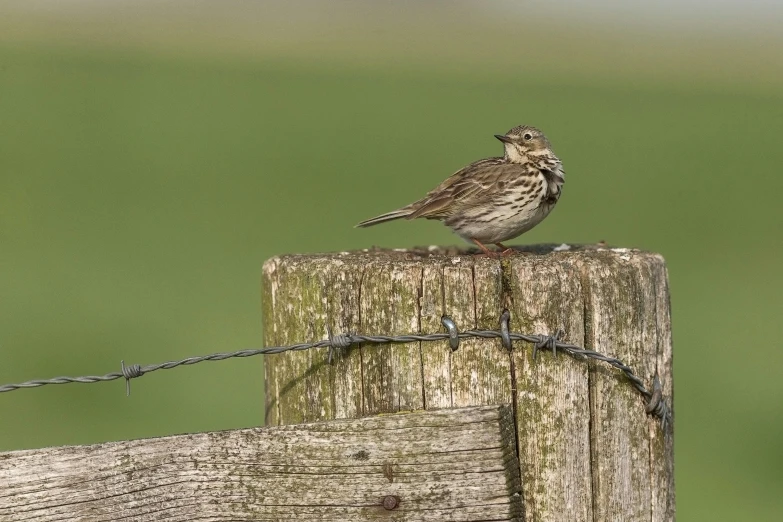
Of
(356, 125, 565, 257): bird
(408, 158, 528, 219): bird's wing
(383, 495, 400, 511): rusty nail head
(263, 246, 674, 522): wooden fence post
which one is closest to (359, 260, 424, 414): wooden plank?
(263, 246, 674, 522): wooden fence post

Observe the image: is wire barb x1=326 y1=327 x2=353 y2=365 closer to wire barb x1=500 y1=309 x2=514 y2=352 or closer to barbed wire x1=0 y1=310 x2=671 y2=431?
barbed wire x1=0 y1=310 x2=671 y2=431

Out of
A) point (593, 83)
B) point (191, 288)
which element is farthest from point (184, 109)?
point (593, 83)

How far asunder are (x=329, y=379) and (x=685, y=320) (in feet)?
43.9

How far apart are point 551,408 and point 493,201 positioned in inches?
138

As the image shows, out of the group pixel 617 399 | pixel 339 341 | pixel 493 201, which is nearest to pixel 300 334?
pixel 339 341

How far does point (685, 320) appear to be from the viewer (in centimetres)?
1625

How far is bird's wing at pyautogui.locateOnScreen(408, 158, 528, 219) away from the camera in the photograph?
Answer: 694cm

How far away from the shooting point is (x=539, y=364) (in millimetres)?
3479

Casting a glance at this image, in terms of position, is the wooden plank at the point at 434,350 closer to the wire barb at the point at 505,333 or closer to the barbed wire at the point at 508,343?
the barbed wire at the point at 508,343

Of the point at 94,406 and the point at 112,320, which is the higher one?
the point at 112,320

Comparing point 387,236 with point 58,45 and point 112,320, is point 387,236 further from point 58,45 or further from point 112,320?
point 58,45

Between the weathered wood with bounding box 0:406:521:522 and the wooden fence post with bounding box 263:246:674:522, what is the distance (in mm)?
191

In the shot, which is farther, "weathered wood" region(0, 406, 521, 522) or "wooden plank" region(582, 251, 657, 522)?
"wooden plank" region(582, 251, 657, 522)

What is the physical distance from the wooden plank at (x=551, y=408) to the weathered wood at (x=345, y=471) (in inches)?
6.5
